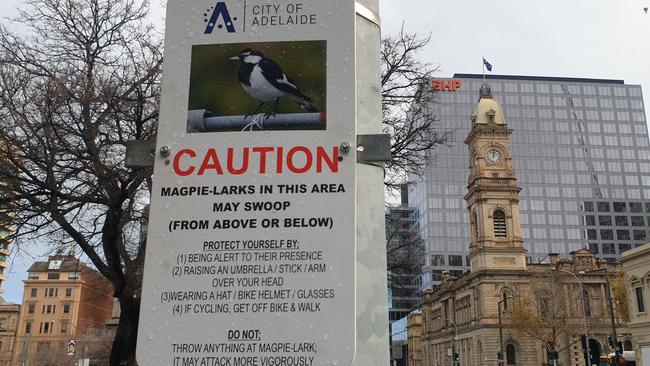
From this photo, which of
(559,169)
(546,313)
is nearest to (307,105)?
(546,313)

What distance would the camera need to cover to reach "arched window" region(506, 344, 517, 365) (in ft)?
228

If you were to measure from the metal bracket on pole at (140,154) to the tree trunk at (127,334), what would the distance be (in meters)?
10.5

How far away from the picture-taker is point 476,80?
11719 centimetres

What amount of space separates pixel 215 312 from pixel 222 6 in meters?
1.21

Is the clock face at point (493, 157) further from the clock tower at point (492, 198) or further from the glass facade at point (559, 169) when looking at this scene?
the glass facade at point (559, 169)

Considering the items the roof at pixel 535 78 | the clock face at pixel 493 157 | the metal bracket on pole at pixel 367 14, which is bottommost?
the metal bracket on pole at pixel 367 14

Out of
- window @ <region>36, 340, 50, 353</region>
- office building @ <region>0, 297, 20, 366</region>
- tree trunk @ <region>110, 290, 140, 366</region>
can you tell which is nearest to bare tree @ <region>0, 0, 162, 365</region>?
tree trunk @ <region>110, 290, 140, 366</region>

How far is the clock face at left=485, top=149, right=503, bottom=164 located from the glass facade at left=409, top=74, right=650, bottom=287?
109 ft

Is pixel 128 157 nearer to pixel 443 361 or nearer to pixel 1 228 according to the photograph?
pixel 1 228

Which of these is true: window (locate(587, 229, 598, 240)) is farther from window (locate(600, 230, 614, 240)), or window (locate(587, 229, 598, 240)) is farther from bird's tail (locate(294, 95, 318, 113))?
bird's tail (locate(294, 95, 318, 113))

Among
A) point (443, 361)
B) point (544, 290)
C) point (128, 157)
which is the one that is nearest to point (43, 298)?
point (443, 361)

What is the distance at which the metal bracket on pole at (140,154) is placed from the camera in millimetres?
2311

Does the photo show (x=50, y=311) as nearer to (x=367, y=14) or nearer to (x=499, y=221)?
(x=499, y=221)

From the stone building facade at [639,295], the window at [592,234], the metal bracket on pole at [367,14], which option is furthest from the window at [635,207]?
the metal bracket on pole at [367,14]
